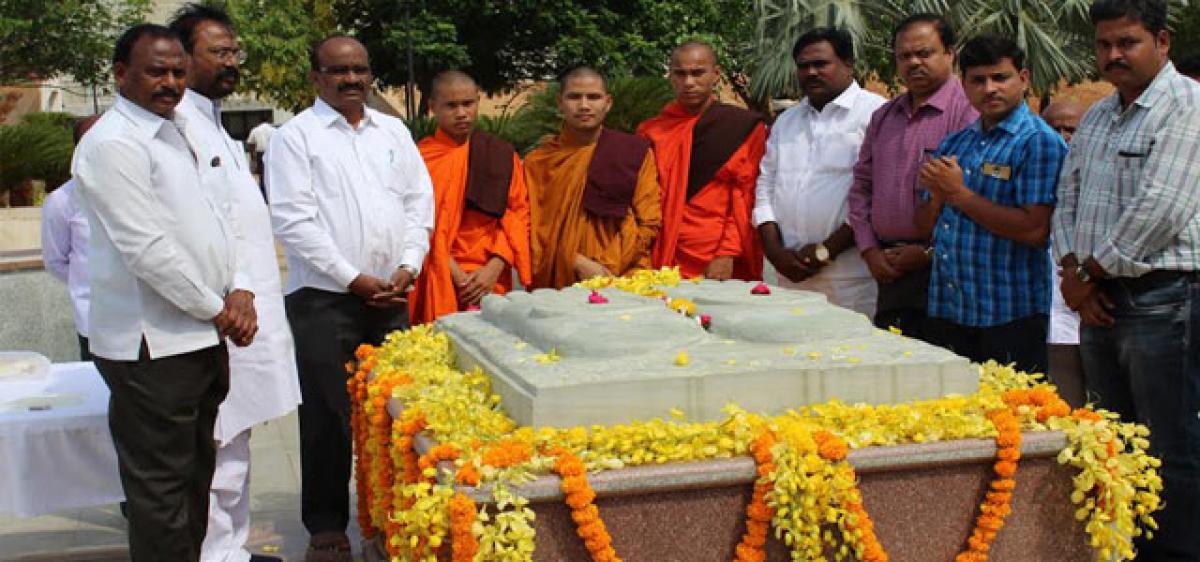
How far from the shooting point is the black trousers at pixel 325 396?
488cm

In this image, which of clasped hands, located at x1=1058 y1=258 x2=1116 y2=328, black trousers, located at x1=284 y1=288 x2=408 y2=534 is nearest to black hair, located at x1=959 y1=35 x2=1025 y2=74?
clasped hands, located at x1=1058 y1=258 x2=1116 y2=328

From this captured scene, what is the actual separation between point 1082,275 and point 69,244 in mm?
4295

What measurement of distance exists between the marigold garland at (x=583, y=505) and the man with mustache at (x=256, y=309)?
1872mm

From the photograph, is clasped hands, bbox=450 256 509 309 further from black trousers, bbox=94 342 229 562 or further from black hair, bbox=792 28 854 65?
black trousers, bbox=94 342 229 562

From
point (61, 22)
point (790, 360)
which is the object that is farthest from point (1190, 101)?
point (61, 22)

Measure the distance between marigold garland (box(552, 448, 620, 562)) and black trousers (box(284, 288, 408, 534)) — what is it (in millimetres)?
2232

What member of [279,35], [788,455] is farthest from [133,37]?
[279,35]

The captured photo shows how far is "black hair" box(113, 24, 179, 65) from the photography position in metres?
3.75

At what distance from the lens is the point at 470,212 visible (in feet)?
19.2

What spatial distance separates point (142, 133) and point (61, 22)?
78.2 feet

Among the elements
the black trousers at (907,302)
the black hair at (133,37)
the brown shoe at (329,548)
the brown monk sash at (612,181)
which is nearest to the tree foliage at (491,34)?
the brown monk sash at (612,181)

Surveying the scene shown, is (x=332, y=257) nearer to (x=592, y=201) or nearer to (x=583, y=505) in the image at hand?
(x=592, y=201)

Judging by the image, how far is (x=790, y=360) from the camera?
3328 mm

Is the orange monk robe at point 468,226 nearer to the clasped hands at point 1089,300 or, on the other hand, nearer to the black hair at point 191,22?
the black hair at point 191,22
